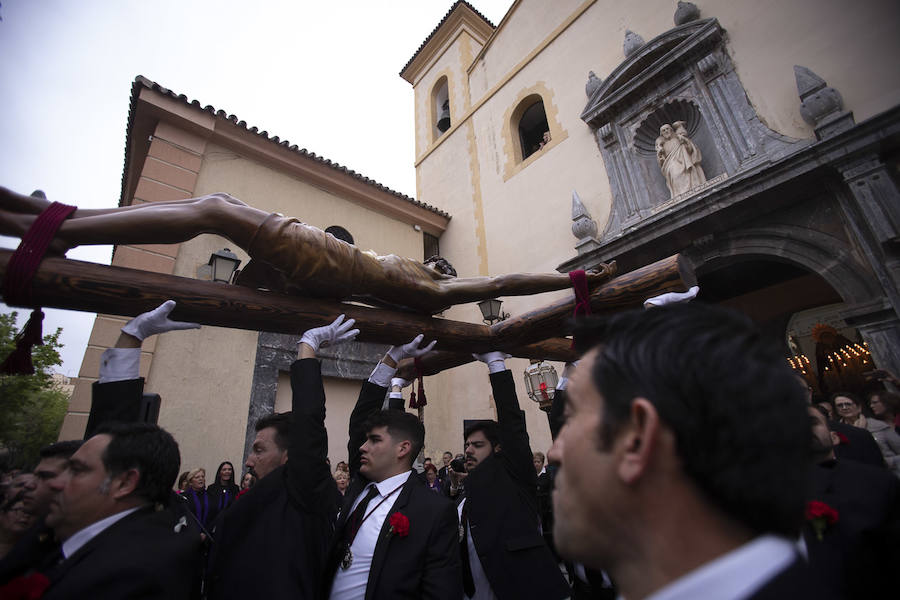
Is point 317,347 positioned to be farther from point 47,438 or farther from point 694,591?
point 47,438

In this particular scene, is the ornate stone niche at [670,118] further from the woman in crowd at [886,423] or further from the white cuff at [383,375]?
the white cuff at [383,375]

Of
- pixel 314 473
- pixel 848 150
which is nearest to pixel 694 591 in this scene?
pixel 314 473

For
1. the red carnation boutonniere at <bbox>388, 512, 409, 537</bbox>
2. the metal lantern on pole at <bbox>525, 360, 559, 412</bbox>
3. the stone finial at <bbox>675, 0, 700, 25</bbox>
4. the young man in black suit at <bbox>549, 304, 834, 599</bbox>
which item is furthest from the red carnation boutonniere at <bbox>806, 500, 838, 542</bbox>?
the stone finial at <bbox>675, 0, 700, 25</bbox>

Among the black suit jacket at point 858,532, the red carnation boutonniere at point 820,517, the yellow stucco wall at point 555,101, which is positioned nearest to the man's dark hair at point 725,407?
the black suit jacket at point 858,532

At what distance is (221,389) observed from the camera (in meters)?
6.54

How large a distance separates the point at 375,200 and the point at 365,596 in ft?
28.4

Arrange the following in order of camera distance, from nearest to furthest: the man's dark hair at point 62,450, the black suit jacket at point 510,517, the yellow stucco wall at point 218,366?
the man's dark hair at point 62,450
the black suit jacket at point 510,517
the yellow stucco wall at point 218,366

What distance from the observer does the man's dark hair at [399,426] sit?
2.60 m

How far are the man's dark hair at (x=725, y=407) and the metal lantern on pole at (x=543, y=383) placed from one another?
18.3 feet

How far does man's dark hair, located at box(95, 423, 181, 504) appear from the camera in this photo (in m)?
1.63

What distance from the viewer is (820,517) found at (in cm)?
142

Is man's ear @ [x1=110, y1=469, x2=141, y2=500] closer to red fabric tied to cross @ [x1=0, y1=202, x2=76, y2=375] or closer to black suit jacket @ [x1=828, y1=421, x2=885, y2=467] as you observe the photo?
red fabric tied to cross @ [x1=0, y1=202, x2=76, y2=375]

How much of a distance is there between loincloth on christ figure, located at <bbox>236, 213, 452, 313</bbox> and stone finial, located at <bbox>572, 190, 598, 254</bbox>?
17.7 feet

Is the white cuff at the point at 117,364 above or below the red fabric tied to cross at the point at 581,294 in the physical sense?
below
